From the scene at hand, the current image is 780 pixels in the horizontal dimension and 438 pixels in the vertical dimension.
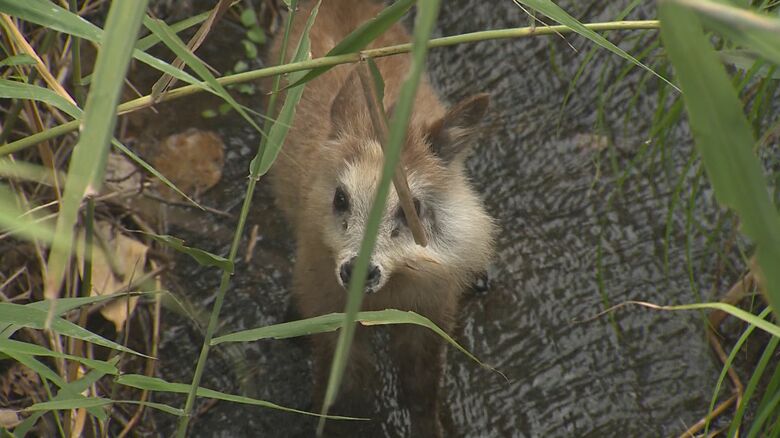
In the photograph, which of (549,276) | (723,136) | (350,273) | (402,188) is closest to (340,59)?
(402,188)

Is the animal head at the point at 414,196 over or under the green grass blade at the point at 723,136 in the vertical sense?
under

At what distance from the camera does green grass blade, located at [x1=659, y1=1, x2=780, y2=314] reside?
1.11m

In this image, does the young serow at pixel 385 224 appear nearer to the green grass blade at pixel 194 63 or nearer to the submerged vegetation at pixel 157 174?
the submerged vegetation at pixel 157 174

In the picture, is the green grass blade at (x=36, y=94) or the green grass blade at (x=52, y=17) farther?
the green grass blade at (x=36, y=94)

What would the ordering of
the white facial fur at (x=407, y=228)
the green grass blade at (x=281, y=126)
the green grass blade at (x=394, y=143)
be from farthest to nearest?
1. the white facial fur at (x=407, y=228)
2. the green grass blade at (x=281, y=126)
3. the green grass blade at (x=394, y=143)

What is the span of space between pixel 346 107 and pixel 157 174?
1285mm

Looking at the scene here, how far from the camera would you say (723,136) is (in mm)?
1116

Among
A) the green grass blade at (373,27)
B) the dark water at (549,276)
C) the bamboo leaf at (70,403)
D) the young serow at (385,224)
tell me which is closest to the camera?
the green grass blade at (373,27)

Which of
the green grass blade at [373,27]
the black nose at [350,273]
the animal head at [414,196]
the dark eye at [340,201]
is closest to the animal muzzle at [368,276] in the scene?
the black nose at [350,273]

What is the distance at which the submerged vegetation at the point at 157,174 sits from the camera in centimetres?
111

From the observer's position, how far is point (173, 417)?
338 cm

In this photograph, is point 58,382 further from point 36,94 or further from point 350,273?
point 350,273

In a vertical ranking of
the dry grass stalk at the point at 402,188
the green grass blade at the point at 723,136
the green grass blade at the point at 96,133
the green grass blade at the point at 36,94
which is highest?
the green grass blade at the point at 723,136

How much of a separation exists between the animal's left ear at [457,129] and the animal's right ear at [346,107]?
311mm
